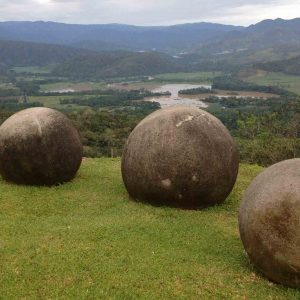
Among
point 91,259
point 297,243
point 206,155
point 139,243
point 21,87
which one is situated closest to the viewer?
point 297,243

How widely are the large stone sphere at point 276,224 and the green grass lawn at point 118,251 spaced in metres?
0.50

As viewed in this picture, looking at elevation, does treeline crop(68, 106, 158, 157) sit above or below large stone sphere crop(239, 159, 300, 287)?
below

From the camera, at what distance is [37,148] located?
17969 mm

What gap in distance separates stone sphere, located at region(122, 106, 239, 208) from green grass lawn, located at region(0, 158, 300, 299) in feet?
1.88

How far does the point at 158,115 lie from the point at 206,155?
7.13 feet

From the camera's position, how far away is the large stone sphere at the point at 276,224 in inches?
395

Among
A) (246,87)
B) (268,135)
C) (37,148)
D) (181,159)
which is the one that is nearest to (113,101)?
(246,87)

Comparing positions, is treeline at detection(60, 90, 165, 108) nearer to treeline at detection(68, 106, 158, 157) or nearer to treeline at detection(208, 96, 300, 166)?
treeline at detection(208, 96, 300, 166)

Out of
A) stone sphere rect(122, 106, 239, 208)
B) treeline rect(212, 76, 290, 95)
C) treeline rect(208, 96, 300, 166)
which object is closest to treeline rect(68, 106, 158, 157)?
treeline rect(208, 96, 300, 166)

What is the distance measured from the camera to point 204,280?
35.4 ft

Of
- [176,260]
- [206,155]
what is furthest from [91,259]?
[206,155]

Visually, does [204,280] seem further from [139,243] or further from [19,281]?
[19,281]

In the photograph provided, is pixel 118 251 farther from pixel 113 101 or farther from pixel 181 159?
pixel 113 101

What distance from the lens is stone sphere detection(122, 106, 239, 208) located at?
15.1 meters
